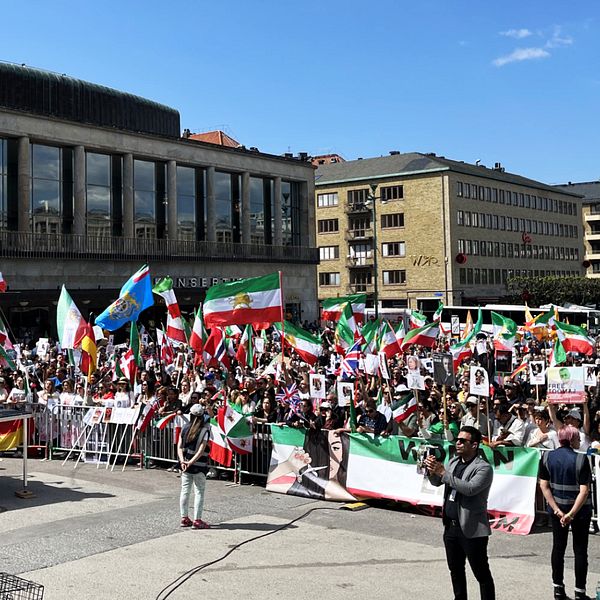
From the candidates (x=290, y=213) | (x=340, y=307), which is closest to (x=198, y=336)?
(x=340, y=307)

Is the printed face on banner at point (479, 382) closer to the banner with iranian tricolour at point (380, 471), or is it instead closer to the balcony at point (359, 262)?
the banner with iranian tricolour at point (380, 471)

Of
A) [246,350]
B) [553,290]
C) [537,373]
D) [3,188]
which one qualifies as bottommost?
[537,373]

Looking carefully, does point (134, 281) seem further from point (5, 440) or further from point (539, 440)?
point (539, 440)

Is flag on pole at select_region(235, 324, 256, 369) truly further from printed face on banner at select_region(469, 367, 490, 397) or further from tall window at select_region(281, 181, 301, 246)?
tall window at select_region(281, 181, 301, 246)

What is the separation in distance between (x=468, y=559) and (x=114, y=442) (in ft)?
33.4

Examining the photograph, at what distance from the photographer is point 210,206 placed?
188 ft

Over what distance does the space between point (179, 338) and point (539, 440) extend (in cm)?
1136

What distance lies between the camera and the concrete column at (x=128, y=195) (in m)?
51.5

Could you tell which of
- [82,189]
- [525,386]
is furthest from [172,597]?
[82,189]

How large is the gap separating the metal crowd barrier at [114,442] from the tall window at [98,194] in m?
33.9

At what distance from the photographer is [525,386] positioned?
21.4m

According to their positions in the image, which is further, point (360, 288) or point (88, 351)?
point (360, 288)

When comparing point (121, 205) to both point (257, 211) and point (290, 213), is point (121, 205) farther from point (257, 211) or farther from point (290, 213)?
point (290, 213)

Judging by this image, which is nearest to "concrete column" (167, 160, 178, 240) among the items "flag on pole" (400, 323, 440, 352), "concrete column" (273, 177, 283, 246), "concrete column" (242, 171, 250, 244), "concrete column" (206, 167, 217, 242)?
"concrete column" (206, 167, 217, 242)
